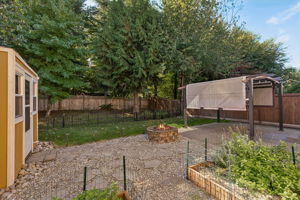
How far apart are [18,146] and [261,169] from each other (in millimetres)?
4313

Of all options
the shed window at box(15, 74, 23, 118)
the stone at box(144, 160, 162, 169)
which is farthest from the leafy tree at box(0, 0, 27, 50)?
the stone at box(144, 160, 162, 169)

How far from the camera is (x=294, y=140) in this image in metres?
4.85

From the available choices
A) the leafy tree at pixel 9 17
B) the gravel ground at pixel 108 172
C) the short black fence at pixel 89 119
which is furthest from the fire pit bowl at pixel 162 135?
the leafy tree at pixel 9 17

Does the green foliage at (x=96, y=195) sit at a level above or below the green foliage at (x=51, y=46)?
below

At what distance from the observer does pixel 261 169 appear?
2.17 meters

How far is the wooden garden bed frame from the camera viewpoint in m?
2.00

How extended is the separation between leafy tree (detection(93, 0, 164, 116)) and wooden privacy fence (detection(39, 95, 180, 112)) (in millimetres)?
3849

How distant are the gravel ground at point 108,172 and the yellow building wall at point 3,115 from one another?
0.33 metres

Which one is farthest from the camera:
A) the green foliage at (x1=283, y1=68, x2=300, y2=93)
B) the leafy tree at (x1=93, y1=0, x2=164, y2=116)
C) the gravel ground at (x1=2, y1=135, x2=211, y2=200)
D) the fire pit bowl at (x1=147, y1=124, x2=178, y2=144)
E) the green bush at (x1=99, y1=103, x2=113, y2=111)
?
the green foliage at (x1=283, y1=68, x2=300, y2=93)

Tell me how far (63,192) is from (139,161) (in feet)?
5.46

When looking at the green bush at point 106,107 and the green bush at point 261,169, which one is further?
the green bush at point 106,107

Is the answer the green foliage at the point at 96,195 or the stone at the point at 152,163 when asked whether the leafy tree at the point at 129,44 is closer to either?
the stone at the point at 152,163

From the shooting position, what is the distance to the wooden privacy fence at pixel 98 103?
478 inches

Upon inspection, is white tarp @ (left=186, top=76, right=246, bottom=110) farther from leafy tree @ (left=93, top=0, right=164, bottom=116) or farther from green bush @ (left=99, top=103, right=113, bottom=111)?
green bush @ (left=99, top=103, right=113, bottom=111)
